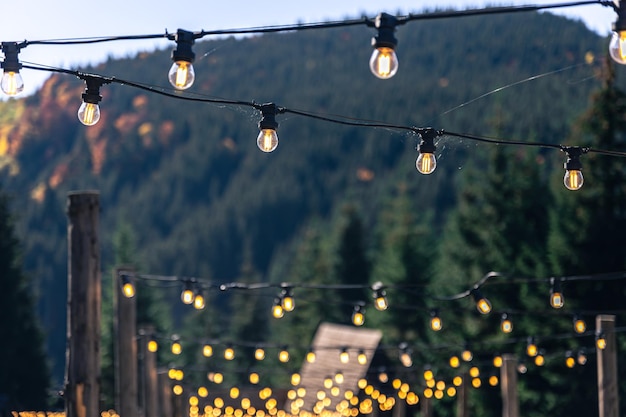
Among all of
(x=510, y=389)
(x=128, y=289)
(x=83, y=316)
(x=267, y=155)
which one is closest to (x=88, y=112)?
(x=83, y=316)

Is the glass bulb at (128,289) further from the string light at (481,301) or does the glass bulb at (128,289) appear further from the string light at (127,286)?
the string light at (481,301)

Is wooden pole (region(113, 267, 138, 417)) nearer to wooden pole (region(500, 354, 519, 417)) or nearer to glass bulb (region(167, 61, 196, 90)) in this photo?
wooden pole (region(500, 354, 519, 417))

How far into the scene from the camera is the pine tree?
32.2m

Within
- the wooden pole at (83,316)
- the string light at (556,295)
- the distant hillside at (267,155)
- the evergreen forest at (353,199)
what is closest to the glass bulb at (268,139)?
the evergreen forest at (353,199)

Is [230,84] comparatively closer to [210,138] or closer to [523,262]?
[210,138]

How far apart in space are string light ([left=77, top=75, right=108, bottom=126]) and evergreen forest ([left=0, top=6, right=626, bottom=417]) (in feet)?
2.91

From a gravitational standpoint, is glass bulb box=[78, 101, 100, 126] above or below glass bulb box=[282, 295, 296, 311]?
below

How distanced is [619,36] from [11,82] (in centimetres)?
394

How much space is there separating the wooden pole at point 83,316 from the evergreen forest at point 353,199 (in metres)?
2.20

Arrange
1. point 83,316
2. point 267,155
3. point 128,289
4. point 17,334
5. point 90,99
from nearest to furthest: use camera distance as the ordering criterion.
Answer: point 90,99, point 83,316, point 128,289, point 17,334, point 267,155

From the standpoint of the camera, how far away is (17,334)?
1293 inches

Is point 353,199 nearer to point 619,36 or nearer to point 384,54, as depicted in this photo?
point 384,54

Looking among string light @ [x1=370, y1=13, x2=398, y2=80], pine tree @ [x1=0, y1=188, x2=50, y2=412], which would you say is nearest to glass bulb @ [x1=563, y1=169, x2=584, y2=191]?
string light @ [x1=370, y1=13, x2=398, y2=80]

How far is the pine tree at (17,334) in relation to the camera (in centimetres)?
3222
